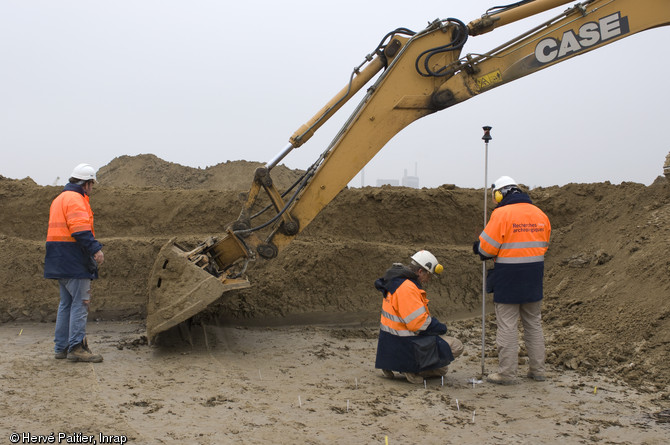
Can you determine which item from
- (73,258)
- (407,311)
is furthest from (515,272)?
(73,258)

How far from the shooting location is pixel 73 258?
570 cm

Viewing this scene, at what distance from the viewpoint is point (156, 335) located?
626 centimetres

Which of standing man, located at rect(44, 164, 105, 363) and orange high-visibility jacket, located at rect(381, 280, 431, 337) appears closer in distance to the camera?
orange high-visibility jacket, located at rect(381, 280, 431, 337)

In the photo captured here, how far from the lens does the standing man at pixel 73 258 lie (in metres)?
5.64

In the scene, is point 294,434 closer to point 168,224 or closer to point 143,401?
point 143,401

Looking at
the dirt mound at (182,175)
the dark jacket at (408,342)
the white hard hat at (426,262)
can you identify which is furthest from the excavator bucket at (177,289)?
the dirt mound at (182,175)

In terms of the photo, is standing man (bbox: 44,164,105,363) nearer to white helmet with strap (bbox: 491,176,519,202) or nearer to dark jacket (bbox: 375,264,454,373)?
dark jacket (bbox: 375,264,454,373)

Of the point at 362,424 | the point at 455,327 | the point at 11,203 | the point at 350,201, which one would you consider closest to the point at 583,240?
the point at 455,327

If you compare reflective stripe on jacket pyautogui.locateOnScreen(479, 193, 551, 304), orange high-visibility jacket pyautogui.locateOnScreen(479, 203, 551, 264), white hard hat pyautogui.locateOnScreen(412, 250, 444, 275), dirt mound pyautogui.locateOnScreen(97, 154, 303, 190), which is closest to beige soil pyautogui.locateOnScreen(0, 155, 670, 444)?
reflective stripe on jacket pyautogui.locateOnScreen(479, 193, 551, 304)

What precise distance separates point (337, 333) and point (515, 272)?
2.96m

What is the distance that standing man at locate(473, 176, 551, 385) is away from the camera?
5348mm

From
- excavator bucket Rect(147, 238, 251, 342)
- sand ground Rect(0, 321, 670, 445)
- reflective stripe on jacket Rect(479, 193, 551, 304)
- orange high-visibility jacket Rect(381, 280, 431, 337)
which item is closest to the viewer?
sand ground Rect(0, 321, 670, 445)

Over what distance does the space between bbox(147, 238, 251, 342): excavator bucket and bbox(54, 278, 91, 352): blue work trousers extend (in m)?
0.62

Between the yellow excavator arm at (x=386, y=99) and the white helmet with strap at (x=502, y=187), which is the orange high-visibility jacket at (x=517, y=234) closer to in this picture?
the white helmet with strap at (x=502, y=187)
